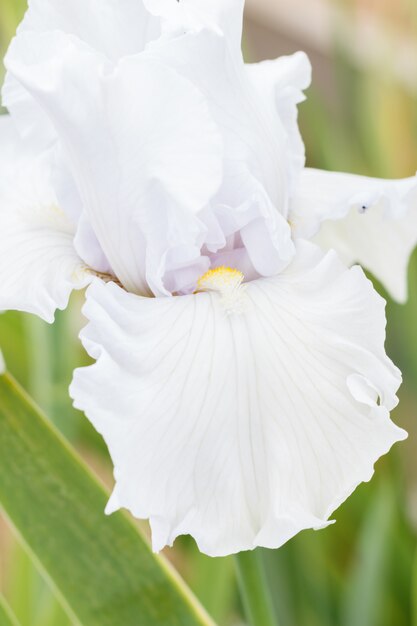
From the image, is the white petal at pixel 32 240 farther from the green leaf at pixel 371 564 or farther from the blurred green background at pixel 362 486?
the green leaf at pixel 371 564

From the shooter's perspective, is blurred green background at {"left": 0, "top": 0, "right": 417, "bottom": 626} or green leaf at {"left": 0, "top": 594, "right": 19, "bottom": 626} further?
blurred green background at {"left": 0, "top": 0, "right": 417, "bottom": 626}

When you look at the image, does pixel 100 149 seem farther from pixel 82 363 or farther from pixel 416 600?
pixel 82 363

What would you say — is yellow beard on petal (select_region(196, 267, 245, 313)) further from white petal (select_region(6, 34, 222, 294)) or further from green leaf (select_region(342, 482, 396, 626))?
green leaf (select_region(342, 482, 396, 626))

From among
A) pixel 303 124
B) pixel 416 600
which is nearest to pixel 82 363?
pixel 416 600

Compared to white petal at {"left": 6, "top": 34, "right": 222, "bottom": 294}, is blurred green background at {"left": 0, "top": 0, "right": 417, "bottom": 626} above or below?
below

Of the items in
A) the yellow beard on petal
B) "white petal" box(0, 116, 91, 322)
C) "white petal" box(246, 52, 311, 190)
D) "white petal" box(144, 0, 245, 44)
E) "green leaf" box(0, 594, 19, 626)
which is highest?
"white petal" box(144, 0, 245, 44)

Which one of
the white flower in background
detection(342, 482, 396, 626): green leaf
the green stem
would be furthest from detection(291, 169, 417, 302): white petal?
detection(342, 482, 396, 626): green leaf
